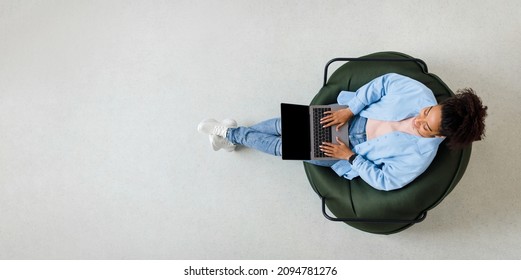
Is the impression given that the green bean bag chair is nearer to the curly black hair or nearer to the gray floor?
the curly black hair

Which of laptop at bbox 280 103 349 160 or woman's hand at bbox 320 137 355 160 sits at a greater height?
laptop at bbox 280 103 349 160

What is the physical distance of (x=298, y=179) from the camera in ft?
7.89

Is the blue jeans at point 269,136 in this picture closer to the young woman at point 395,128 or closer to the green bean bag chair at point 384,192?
the young woman at point 395,128

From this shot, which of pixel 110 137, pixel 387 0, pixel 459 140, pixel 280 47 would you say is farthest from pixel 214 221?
pixel 387 0

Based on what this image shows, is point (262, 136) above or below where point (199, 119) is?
below

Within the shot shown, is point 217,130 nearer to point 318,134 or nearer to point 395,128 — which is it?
point 318,134

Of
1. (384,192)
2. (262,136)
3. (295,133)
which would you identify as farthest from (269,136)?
(384,192)

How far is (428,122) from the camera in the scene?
1.56m

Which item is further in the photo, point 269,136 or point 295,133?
point 269,136

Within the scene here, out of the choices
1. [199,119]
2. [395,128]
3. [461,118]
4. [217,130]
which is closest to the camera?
[461,118]

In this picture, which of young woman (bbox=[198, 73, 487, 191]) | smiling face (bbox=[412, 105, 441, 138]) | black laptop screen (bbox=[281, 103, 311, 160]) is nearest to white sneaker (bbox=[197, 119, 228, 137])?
young woman (bbox=[198, 73, 487, 191])

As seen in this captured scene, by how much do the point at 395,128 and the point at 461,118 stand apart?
324 mm

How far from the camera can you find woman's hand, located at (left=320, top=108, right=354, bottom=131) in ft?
6.41
